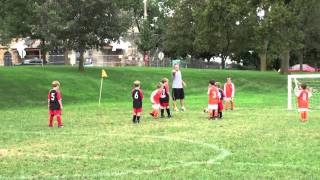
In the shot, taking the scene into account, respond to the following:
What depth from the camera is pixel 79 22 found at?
126 feet

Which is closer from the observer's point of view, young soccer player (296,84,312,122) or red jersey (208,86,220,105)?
young soccer player (296,84,312,122)

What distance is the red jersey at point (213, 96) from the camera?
20684mm

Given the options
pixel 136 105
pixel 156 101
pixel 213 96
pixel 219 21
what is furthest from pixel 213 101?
pixel 219 21

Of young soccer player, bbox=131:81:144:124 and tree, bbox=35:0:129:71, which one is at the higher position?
tree, bbox=35:0:129:71

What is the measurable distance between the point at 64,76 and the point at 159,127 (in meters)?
22.1

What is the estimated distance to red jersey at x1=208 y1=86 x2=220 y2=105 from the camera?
20684 millimetres

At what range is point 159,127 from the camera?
714 inches

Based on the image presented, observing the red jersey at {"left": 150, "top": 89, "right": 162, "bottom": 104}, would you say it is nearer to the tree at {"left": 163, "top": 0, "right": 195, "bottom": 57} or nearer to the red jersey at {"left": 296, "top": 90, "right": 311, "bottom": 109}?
the red jersey at {"left": 296, "top": 90, "right": 311, "bottom": 109}

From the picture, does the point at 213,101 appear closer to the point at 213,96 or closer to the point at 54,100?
the point at 213,96

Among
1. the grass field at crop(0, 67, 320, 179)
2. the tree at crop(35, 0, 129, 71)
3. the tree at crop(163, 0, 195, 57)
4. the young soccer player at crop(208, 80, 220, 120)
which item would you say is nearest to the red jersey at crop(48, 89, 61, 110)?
the grass field at crop(0, 67, 320, 179)

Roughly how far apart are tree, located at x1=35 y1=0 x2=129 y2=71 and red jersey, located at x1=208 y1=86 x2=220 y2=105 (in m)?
18.4

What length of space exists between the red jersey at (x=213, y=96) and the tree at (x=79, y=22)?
18.4m

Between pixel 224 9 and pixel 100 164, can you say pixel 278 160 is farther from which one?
pixel 224 9

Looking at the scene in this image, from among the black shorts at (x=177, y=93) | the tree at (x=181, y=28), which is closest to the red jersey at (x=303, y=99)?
the black shorts at (x=177, y=93)
